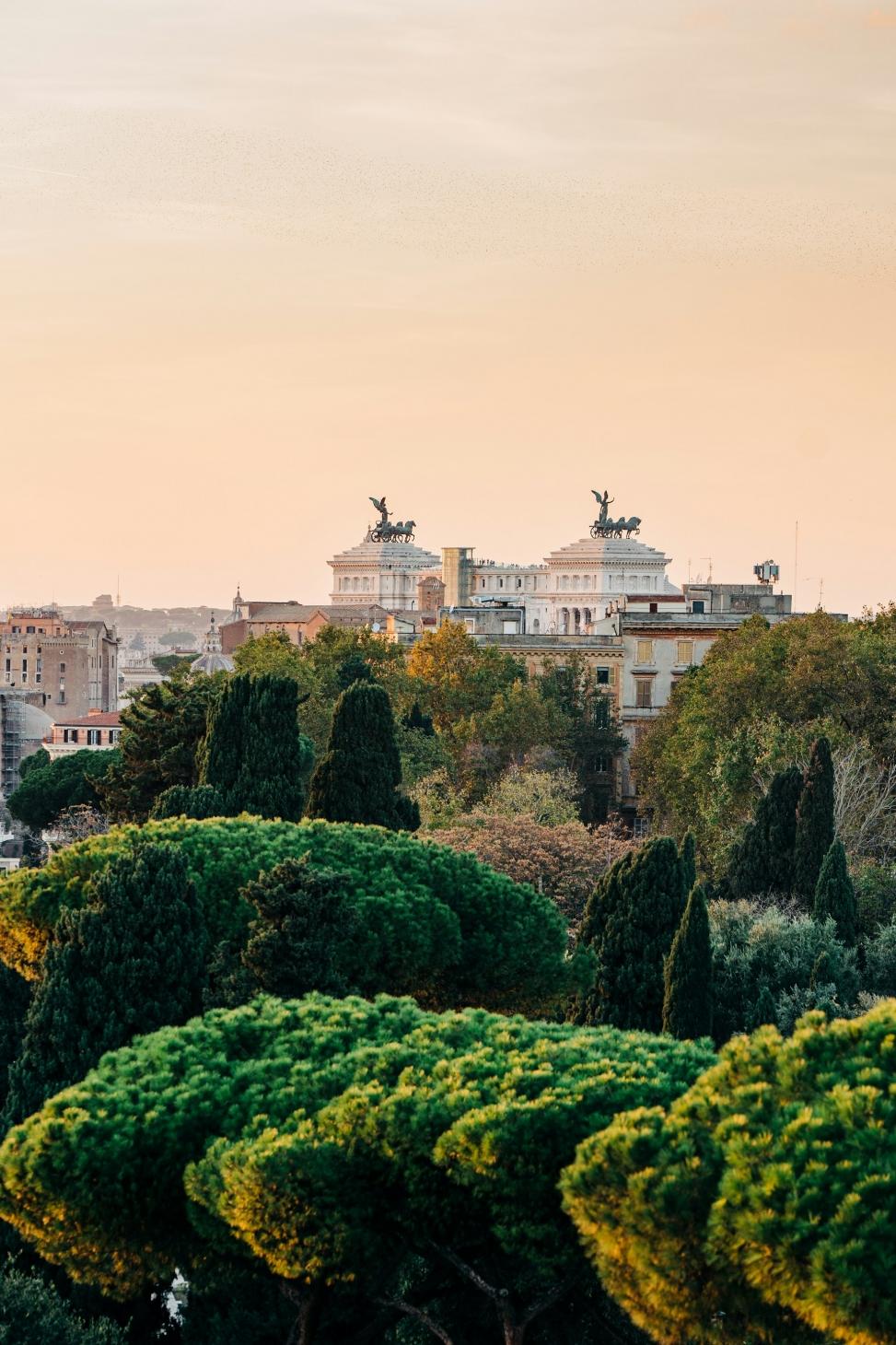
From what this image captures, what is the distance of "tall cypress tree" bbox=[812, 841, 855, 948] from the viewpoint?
30016mm

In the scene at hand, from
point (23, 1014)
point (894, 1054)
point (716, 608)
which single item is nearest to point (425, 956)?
point (23, 1014)

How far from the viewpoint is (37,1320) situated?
50.4 feet

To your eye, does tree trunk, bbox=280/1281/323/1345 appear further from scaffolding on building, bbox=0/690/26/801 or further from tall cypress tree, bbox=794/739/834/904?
scaffolding on building, bbox=0/690/26/801

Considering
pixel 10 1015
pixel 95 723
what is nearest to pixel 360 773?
pixel 10 1015

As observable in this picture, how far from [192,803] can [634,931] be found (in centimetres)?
675

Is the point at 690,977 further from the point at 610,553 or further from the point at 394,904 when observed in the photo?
the point at 610,553

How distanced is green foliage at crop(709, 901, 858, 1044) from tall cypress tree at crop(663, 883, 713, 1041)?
7.42ft

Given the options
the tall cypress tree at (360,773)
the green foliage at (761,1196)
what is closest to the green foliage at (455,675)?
the tall cypress tree at (360,773)

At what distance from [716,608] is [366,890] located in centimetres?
4957

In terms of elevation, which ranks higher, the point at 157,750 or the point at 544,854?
the point at 157,750

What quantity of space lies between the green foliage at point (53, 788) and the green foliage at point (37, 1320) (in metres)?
37.4

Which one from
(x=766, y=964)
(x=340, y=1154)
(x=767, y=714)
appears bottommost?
(x=766, y=964)

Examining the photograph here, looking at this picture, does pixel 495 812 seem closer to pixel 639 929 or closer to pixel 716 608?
pixel 639 929

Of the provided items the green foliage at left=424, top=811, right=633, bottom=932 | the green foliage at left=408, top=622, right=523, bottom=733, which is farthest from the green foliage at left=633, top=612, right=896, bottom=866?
the green foliage at left=408, top=622, right=523, bottom=733
